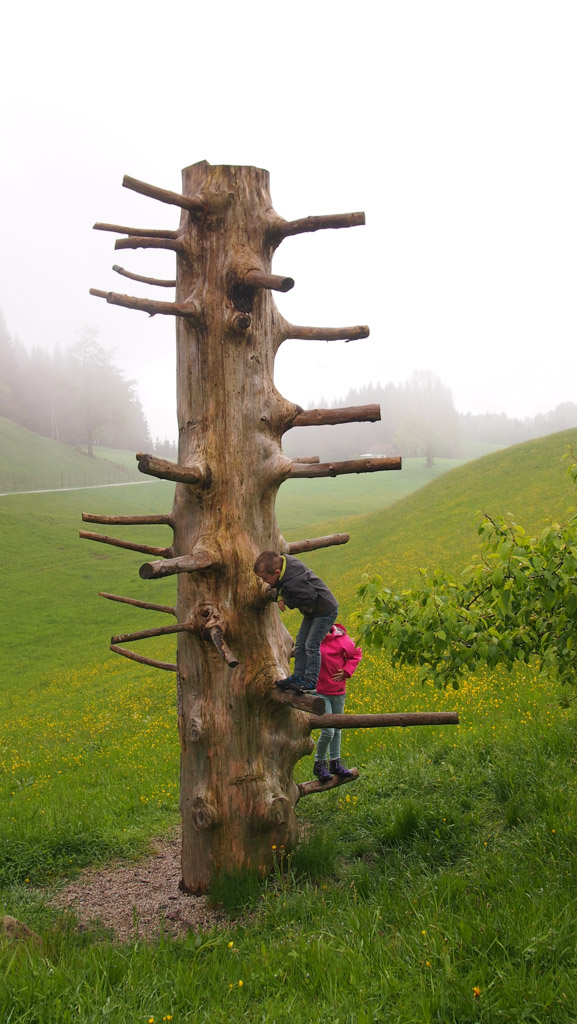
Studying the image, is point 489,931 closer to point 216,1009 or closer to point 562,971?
point 562,971

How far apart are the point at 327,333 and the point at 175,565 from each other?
2410 mm

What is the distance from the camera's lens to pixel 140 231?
5.31m

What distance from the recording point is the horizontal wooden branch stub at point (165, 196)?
183 inches

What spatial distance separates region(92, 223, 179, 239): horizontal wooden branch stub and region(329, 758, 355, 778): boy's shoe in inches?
174

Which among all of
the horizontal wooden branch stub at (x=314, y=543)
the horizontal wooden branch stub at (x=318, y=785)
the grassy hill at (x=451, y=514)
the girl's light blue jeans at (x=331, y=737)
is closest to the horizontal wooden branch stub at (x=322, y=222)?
the horizontal wooden branch stub at (x=314, y=543)

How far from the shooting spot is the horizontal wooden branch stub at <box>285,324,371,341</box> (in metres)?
5.53

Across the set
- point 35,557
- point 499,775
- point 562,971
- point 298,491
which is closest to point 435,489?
point 35,557

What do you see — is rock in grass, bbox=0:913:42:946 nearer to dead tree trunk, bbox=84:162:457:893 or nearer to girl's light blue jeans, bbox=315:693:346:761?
dead tree trunk, bbox=84:162:457:893

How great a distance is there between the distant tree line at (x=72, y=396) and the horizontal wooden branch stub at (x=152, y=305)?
80.5m

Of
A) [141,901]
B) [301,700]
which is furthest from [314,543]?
[141,901]

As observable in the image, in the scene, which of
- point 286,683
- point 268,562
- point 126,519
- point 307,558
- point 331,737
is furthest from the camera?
point 307,558

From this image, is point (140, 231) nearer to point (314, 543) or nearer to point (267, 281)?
point (267, 281)

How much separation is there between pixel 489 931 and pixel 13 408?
344 ft

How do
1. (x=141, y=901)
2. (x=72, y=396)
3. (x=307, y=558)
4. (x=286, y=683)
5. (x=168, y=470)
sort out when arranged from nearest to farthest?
(x=168, y=470), (x=286, y=683), (x=141, y=901), (x=307, y=558), (x=72, y=396)
